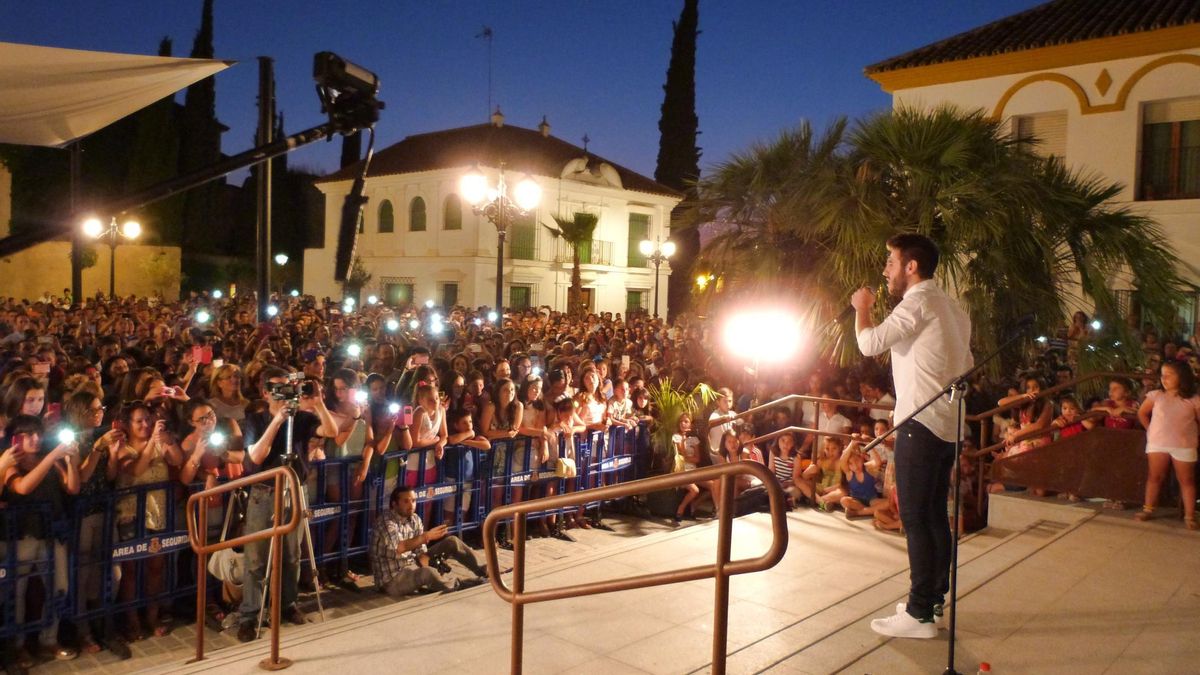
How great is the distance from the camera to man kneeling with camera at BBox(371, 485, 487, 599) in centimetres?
757

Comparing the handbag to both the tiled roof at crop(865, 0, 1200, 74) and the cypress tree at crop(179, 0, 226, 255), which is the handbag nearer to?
the tiled roof at crop(865, 0, 1200, 74)

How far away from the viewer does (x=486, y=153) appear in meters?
36.3

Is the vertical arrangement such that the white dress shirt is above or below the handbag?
Result: above

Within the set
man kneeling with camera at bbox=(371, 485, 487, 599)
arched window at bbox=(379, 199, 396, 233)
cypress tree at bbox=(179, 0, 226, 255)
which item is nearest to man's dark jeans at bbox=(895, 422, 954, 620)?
man kneeling with camera at bbox=(371, 485, 487, 599)

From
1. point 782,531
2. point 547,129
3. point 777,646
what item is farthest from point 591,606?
point 547,129

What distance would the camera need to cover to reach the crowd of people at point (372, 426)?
6238mm

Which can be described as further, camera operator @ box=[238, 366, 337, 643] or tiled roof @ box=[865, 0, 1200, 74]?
tiled roof @ box=[865, 0, 1200, 74]

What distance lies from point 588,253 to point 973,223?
1214 inches

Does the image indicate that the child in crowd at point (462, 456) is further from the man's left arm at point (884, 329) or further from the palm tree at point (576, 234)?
the palm tree at point (576, 234)

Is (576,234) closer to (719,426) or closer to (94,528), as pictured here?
(719,426)

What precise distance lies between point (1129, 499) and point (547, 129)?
120 ft

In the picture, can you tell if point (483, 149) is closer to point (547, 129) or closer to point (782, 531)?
point (547, 129)

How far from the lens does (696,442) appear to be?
10484mm

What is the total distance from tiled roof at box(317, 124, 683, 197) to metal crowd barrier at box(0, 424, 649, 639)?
2595 centimetres
